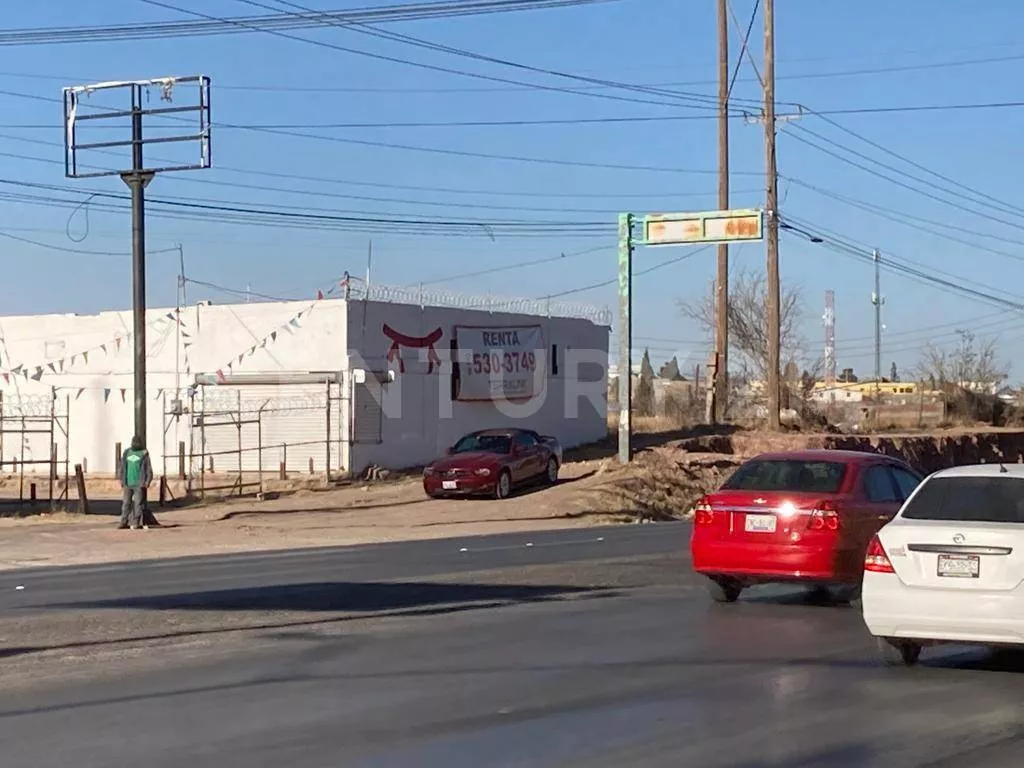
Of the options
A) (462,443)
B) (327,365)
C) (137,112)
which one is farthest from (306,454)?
(137,112)

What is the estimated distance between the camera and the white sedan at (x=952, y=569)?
10281 millimetres

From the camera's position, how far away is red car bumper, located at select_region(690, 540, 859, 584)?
46.5ft

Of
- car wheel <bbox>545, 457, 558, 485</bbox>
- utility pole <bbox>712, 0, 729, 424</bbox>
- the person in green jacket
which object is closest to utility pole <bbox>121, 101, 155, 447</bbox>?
the person in green jacket

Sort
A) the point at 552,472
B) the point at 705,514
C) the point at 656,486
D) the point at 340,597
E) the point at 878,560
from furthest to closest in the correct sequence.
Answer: the point at 552,472, the point at 656,486, the point at 340,597, the point at 705,514, the point at 878,560

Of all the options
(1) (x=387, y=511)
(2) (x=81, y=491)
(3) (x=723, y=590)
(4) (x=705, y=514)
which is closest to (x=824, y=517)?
(4) (x=705, y=514)

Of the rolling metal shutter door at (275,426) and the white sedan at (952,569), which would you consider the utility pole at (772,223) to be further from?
the white sedan at (952,569)

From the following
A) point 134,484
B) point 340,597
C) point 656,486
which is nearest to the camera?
point 340,597

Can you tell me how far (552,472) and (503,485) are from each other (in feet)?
10.6

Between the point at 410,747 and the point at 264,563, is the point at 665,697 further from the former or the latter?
the point at 264,563

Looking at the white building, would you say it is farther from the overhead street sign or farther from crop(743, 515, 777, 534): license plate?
crop(743, 515, 777, 534): license plate

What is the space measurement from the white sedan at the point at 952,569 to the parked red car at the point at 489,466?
2299 centimetres

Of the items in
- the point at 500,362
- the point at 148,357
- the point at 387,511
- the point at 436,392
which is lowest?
the point at 387,511

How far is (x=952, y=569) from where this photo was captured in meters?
10.5

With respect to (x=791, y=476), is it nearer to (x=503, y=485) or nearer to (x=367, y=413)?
(x=503, y=485)
